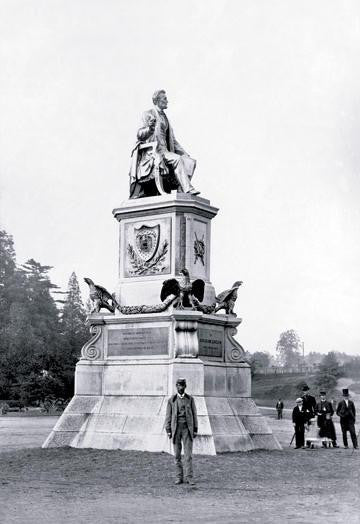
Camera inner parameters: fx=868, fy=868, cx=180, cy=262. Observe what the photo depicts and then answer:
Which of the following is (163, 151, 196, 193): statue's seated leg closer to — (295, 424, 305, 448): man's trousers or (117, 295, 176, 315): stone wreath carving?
(117, 295, 176, 315): stone wreath carving

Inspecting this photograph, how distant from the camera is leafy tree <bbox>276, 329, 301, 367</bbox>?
14838cm

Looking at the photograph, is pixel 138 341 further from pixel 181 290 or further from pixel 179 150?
pixel 179 150

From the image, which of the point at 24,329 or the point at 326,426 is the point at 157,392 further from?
the point at 24,329

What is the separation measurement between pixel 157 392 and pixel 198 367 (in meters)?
0.95

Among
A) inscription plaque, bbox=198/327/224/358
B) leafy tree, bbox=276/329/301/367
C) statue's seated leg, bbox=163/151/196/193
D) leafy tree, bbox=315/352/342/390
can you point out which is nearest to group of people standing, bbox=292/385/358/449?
inscription plaque, bbox=198/327/224/358

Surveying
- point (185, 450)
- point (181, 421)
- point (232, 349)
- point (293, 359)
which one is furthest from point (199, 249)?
point (293, 359)

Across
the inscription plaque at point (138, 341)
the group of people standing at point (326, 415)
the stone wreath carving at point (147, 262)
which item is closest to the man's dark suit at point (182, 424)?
the inscription plaque at point (138, 341)

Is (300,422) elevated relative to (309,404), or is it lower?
lower

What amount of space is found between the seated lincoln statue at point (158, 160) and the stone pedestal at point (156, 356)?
58cm

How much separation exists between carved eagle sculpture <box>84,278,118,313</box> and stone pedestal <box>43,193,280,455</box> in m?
0.20

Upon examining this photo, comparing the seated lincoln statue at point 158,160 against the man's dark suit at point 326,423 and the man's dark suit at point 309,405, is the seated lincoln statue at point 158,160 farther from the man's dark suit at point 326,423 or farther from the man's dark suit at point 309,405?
the man's dark suit at point 326,423

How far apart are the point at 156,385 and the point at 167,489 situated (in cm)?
494

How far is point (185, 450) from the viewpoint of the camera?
12234 mm

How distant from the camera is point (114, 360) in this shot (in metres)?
17.3
